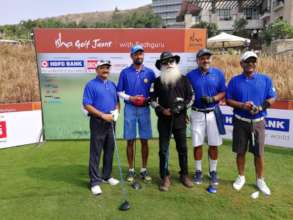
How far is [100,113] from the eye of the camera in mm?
4133

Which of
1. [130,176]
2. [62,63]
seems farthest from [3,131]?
[130,176]

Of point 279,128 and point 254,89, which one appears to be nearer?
point 254,89

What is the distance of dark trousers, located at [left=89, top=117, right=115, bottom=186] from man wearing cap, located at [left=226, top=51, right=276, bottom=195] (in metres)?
1.68

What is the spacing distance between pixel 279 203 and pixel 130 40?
13.9ft

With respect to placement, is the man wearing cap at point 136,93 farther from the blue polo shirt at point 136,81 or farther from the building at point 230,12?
the building at point 230,12

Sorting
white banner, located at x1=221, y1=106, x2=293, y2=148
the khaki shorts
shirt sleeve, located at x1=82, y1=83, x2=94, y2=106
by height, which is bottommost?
white banner, located at x1=221, y1=106, x2=293, y2=148

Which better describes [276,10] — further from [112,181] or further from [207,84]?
[112,181]

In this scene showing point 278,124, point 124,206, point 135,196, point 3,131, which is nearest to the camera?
point 124,206

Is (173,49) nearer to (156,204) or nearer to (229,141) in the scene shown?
(229,141)

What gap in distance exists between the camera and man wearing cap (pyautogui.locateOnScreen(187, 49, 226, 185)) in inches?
168

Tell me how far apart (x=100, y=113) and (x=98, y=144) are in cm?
46

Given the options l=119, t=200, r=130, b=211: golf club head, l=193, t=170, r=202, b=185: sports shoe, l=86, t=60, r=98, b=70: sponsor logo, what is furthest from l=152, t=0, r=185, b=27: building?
l=119, t=200, r=130, b=211: golf club head

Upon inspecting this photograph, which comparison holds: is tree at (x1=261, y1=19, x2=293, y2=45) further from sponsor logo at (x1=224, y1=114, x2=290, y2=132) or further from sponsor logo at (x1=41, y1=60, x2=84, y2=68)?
sponsor logo at (x1=41, y1=60, x2=84, y2=68)

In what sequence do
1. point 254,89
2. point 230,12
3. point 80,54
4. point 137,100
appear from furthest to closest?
point 230,12 → point 80,54 → point 137,100 → point 254,89
